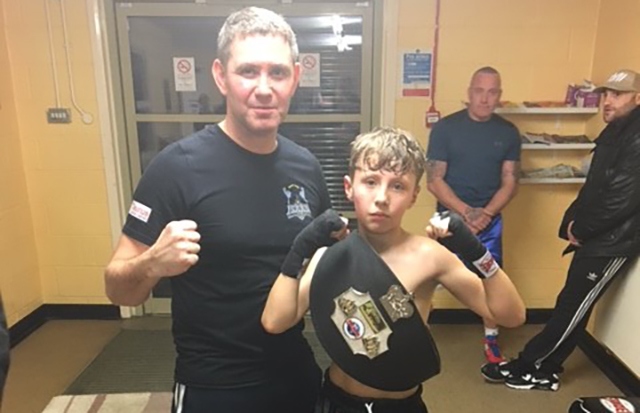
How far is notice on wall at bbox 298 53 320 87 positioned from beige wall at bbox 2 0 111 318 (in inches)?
52.4

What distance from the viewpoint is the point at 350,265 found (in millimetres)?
1167

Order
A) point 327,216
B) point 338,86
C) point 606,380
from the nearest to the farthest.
Answer: point 327,216 → point 606,380 → point 338,86

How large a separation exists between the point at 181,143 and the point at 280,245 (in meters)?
0.34

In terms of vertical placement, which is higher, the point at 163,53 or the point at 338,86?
the point at 163,53

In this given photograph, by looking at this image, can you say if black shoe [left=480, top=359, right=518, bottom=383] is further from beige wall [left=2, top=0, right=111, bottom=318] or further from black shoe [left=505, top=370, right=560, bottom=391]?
beige wall [left=2, top=0, right=111, bottom=318]

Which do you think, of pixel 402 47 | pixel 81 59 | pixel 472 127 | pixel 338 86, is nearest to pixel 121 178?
pixel 81 59

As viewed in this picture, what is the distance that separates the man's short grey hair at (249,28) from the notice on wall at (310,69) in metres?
2.15

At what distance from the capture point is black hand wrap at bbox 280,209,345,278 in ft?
3.69

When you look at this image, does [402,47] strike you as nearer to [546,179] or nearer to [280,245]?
[546,179]

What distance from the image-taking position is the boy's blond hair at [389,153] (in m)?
1.16

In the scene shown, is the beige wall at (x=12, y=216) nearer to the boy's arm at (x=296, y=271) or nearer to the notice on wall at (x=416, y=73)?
the notice on wall at (x=416, y=73)

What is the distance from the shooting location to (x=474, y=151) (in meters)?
2.98

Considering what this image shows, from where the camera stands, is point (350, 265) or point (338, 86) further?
point (338, 86)

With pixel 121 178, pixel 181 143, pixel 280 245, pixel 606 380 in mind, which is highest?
pixel 181 143
